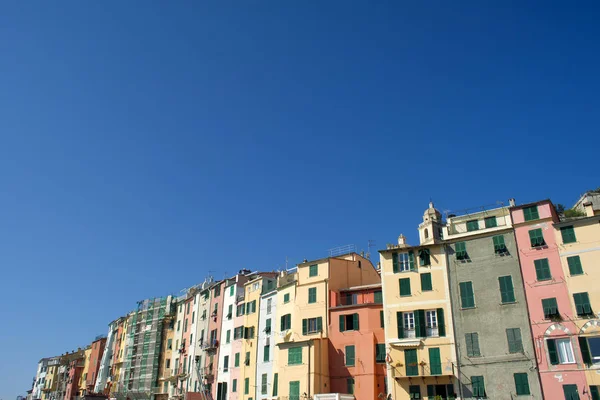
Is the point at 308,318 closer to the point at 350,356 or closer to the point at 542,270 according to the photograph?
the point at 350,356

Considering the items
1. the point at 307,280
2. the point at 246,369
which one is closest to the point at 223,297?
the point at 246,369

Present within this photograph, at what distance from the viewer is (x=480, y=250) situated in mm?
51750

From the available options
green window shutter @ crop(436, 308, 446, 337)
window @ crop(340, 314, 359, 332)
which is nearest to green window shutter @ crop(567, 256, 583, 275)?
green window shutter @ crop(436, 308, 446, 337)

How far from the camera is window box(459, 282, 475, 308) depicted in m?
50.3

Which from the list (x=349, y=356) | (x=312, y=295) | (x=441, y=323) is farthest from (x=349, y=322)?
(x=441, y=323)

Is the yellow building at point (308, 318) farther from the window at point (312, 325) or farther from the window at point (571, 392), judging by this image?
the window at point (571, 392)

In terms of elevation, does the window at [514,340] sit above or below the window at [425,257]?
below

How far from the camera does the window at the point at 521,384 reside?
147ft

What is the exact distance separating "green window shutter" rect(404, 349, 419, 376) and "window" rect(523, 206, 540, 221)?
1625 centimetres

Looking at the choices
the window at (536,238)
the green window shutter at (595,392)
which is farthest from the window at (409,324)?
the green window shutter at (595,392)

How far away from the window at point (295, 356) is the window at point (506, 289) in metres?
22.0

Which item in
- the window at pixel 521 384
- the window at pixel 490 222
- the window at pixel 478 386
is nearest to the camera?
the window at pixel 521 384

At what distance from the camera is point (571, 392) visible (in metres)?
42.5

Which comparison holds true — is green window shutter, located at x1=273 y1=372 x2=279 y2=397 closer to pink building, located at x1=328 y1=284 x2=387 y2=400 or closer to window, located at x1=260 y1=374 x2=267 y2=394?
window, located at x1=260 y1=374 x2=267 y2=394
